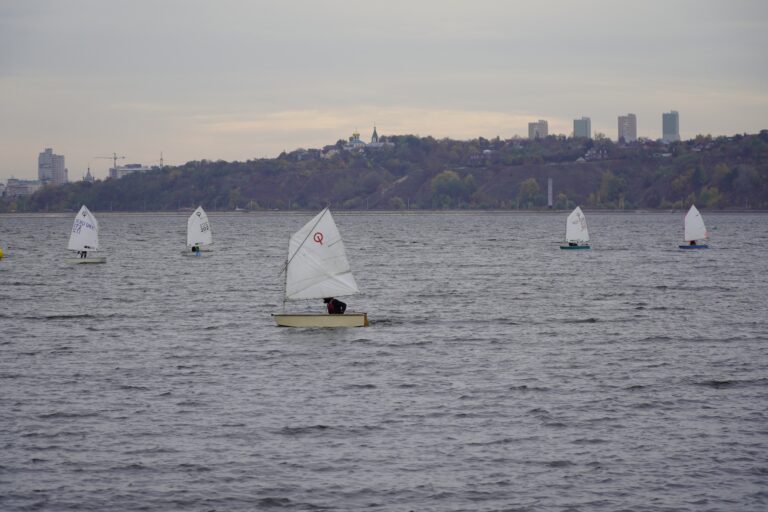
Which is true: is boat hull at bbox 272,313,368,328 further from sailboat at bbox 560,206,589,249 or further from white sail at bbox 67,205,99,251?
sailboat at bbox 560,206,589,249

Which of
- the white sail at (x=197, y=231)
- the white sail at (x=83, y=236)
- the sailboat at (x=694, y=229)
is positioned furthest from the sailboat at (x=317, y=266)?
the sailboat at (x=694, y=229)

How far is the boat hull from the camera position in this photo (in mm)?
53344

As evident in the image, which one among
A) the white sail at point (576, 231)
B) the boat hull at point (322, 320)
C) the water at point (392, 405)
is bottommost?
the water at point (392, 405)

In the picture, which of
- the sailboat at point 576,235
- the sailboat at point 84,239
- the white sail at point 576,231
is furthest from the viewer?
the sailboat at point 576,235

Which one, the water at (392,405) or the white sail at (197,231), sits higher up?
the white sail at (197,231)

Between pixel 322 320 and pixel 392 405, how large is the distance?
16.6m

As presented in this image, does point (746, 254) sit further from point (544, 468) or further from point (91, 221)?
point (544, 468)

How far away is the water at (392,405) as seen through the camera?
28.2 metres

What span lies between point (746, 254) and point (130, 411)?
105m

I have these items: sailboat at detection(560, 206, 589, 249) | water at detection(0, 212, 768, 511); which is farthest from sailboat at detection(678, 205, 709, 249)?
water at detection(0, 212, 768, 511)

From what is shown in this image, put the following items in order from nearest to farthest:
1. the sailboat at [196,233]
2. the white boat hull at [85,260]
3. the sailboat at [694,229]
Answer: the white boat hull at [85,260] < the sailboat at [196,233] < the sailboat at [694,229]

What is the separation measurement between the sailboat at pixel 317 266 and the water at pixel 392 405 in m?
1.92

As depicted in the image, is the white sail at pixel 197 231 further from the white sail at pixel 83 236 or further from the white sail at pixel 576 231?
the white sail at pixel 576 231

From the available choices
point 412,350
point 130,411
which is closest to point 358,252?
point 412,350
